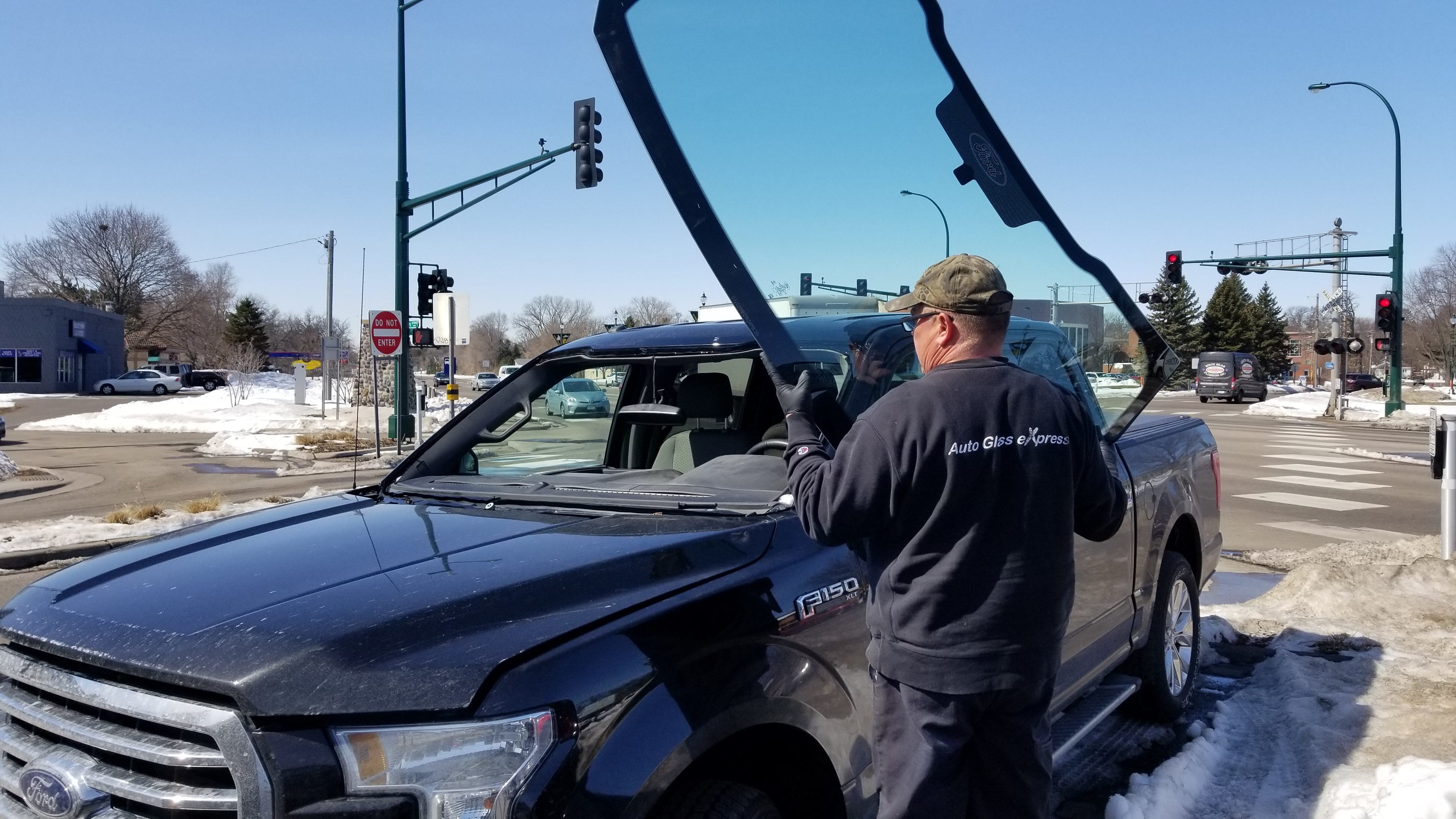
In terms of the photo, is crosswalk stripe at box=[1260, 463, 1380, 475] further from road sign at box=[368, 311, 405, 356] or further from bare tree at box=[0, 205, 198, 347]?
bare tree at box=[0, 205, 198, 347]

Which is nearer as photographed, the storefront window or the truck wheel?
the truck wheel

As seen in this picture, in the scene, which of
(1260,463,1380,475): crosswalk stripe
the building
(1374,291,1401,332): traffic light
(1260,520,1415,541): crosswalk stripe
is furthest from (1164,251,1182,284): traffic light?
the building

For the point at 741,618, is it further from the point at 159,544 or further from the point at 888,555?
the point at 159,544

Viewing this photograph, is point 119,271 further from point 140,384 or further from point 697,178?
point 697,178

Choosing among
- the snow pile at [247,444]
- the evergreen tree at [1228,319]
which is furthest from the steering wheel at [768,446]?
the evergreen tree at [1228,319]

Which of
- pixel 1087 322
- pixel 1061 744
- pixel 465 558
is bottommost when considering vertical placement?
pixel 1061 744

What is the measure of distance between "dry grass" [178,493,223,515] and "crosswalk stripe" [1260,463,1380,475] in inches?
604

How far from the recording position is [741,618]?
2203 mm

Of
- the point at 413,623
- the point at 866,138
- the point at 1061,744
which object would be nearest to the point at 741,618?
the point at 413,623

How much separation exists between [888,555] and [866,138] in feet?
3.92

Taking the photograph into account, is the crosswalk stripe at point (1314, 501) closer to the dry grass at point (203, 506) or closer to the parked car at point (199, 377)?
the dry grass at point (203, 506)

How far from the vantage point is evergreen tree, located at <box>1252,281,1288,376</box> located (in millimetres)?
72250

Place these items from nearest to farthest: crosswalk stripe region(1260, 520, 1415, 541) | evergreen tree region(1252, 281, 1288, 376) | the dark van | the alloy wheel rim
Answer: the alloy wheel rim, crosswalk stripe region(1260, 520, 1415, 541), the dark van, evergreen tree region(1252, 281, 1288, 376)

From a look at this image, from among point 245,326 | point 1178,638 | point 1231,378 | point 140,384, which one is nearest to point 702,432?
Result: point 1178,638
